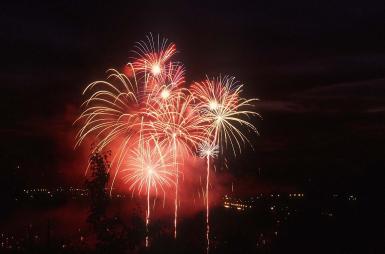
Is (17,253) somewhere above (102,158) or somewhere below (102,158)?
below

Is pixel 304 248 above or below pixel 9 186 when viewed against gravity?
below

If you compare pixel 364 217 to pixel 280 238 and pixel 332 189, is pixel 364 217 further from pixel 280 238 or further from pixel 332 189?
pixel 332 189

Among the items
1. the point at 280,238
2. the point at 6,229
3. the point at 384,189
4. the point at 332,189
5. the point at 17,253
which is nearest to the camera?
the point at 17,253

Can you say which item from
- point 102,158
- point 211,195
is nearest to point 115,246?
point 102,158

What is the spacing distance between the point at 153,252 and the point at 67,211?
87551 mm

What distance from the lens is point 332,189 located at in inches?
4860

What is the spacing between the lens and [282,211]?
92562 millimetres

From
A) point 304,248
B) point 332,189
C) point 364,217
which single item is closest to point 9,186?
point 304,248

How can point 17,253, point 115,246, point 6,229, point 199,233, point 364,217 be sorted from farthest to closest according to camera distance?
point 364,217 < point 6,229 < point 199,233 < point 17,253 < point 115,246

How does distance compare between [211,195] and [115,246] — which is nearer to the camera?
[115,246]

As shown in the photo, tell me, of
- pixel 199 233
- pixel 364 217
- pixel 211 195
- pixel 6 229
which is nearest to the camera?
pixel 199 233

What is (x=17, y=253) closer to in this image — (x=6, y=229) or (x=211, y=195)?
(x=6, y=229)

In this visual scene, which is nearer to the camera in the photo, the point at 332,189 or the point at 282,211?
the point at 282,211

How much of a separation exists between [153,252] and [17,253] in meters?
5.60
